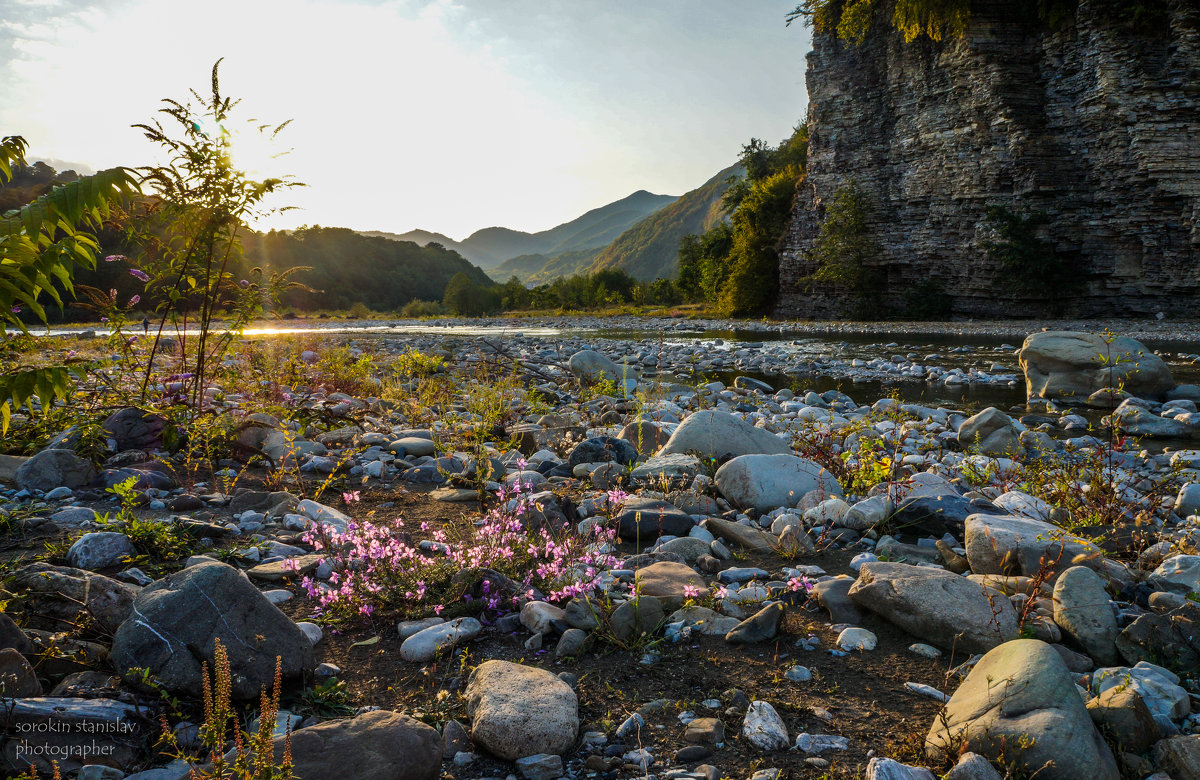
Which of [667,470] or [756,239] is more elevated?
[756,239]

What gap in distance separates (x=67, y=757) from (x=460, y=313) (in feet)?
211

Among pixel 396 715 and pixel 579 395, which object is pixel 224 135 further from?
pixel 579 395

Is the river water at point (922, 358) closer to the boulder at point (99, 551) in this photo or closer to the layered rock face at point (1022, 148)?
the boulder at point (99, 551)

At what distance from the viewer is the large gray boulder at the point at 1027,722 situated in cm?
165

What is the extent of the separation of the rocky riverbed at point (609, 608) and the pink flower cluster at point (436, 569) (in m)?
0.02

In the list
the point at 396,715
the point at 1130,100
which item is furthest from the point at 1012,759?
the point at 1130,100

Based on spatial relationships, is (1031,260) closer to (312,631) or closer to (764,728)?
(764,728)

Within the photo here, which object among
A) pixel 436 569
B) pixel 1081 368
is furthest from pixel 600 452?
pixel 1081 368

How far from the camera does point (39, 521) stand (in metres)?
3.12

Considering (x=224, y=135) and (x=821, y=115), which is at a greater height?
(x=821, y=115)

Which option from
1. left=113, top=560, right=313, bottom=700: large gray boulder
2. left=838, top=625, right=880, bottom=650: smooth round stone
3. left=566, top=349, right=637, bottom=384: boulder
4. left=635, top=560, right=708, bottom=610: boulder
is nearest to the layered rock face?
left=566, top=349, right=637, bottom=384: boulder

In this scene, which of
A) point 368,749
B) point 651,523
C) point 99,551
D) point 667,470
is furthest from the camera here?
point 667,470

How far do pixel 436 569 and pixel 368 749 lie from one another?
1.17 meters

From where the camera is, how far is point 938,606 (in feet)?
8.08
